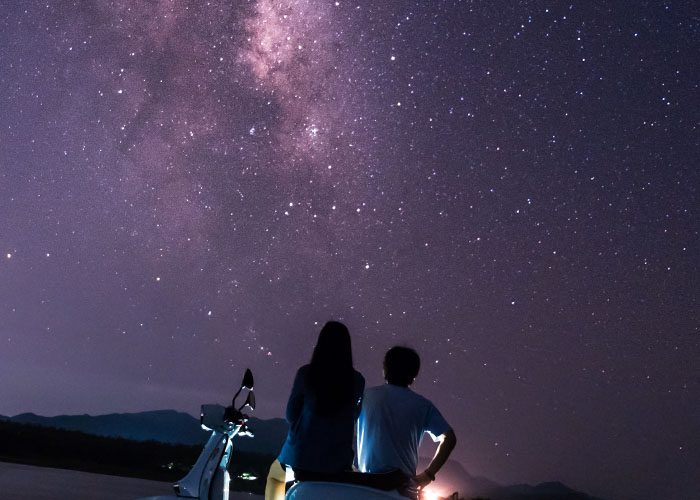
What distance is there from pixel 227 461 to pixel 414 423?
1055mm

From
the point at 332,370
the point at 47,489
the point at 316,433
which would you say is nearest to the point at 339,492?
the point at 316,433

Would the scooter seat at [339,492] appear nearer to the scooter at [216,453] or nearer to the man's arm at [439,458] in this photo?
the man's arm at [439,458]

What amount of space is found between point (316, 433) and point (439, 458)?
0.59 metres

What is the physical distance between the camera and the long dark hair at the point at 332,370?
→ 2764 mm

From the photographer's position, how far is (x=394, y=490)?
2.55 meters

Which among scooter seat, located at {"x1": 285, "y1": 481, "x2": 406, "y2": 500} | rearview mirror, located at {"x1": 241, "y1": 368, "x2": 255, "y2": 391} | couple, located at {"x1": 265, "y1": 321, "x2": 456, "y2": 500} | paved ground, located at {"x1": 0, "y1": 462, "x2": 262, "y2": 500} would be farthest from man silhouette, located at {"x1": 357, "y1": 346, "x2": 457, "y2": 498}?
paved ground, located at {"x1": 0, "y1": 462, "x2": 262, "y2": 500}

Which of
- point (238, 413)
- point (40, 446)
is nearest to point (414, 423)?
point (238, 413)

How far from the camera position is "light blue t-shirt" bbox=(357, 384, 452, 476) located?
2820 millimetres

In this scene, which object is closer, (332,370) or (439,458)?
(332,370)

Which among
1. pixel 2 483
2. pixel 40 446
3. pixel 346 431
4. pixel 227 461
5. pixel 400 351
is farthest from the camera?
pixel 40 446

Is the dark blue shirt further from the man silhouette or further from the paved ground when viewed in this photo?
the paved ground

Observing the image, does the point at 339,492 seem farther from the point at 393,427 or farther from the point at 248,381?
the point at 248,381

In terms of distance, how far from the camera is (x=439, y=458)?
2945 millimetres

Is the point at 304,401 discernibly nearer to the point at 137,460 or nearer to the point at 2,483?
the point at 2,483
